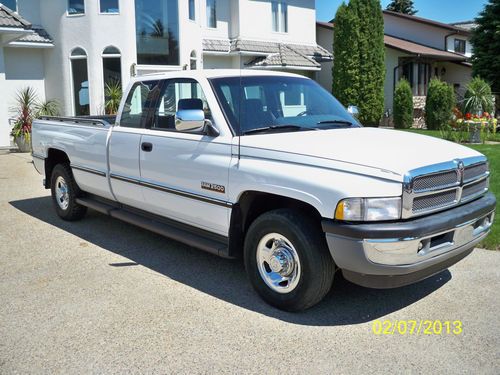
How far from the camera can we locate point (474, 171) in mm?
4500

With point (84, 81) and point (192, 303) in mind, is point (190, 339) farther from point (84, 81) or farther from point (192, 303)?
point (84, 81)

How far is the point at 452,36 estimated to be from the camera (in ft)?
112

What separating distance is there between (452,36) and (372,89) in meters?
14.0

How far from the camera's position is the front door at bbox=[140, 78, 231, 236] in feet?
15.6

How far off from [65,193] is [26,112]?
31.2 feet

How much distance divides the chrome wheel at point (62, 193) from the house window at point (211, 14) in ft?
55.6

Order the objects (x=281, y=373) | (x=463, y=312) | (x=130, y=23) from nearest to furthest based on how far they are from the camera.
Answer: (x=281, y=373), (x=463, y=312), (x=130, y=23)

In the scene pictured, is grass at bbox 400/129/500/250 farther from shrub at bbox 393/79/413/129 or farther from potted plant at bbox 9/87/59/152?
potted plant at bbox 9/87/59/152

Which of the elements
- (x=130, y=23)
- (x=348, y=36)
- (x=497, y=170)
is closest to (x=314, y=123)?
(x=497, y=170)

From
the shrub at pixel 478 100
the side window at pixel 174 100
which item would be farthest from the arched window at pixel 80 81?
the side window at pixel 174 100

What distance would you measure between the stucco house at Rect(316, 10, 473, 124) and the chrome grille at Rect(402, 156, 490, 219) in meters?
24.1

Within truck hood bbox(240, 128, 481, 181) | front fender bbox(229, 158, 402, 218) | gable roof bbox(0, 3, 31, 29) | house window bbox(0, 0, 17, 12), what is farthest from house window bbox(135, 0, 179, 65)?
front fender bbox(229, 158, 402, 218)

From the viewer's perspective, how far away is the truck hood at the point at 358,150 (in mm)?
3900
